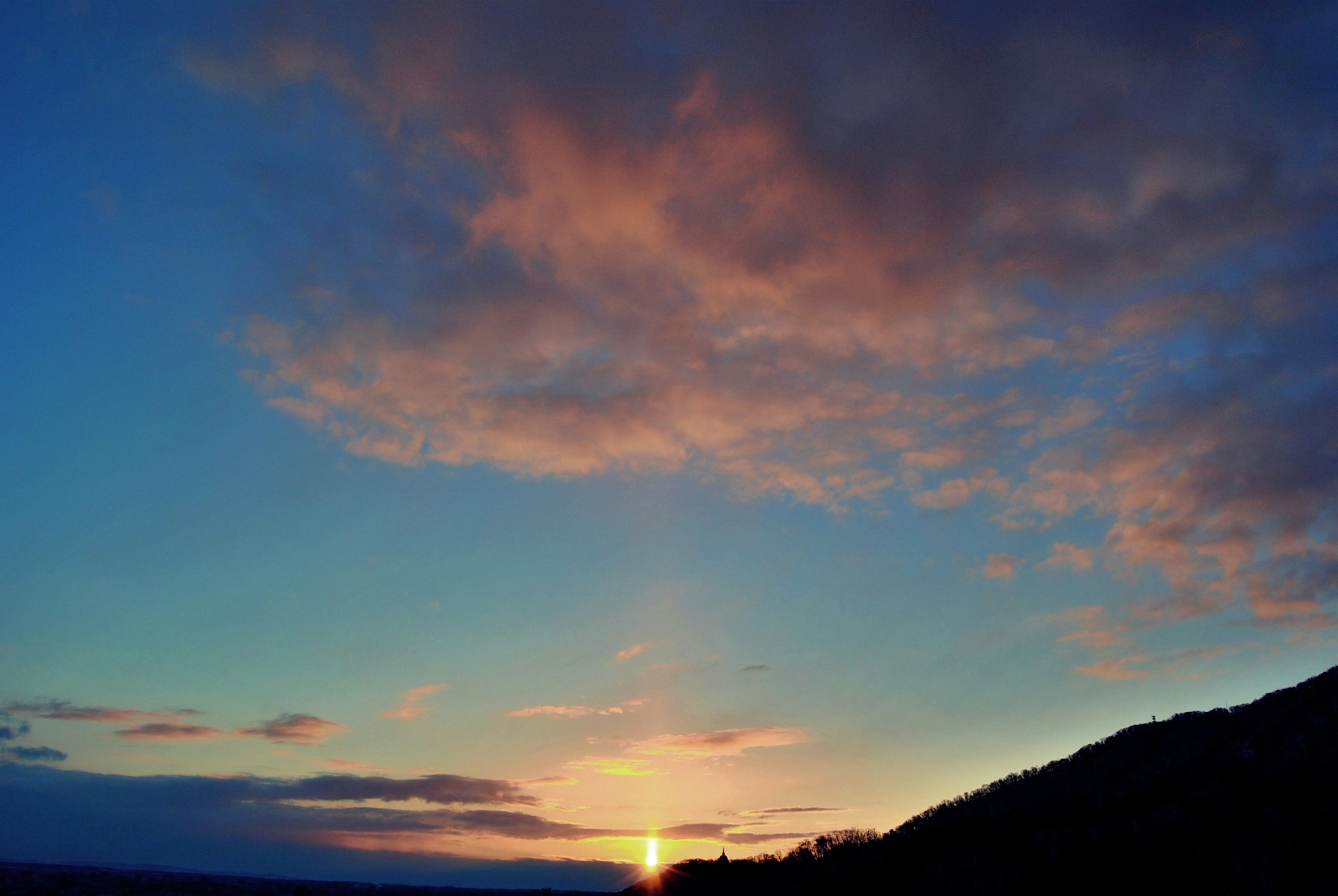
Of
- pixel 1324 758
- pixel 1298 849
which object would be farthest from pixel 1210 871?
pixel 1324 758

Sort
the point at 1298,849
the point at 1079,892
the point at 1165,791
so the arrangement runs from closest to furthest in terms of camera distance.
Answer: the point at 1298,849
the point at 1079,892
the point at 1165,791

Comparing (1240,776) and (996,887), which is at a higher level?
(1240,776)

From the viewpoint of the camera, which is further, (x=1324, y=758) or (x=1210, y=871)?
(x=1324, y=758)

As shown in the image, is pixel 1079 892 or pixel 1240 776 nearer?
pixel 1079 892

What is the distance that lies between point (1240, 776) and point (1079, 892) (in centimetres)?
5932

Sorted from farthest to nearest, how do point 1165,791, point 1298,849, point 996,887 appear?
point 1165,791
point 996,887
point 1298,849

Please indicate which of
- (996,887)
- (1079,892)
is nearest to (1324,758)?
(1079,892)

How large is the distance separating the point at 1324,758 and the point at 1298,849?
64.0m

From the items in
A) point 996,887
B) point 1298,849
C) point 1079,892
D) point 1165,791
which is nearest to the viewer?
point 1298,849

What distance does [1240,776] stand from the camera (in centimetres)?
18912

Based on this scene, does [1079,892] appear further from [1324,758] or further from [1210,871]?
[1324,758]

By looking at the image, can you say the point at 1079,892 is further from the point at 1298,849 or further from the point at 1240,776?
the point at 1240,776

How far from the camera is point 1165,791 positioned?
7830 inches

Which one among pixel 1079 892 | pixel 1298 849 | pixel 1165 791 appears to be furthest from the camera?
pixel 1165 791
